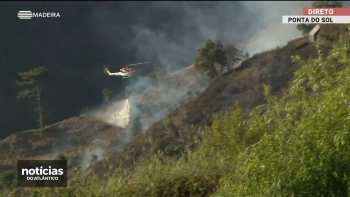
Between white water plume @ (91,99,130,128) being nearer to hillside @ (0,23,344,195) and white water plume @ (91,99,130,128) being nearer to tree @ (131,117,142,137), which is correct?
hillside @ (0,23,344,195)

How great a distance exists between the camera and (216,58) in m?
24.3

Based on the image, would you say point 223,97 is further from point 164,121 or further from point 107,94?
point 107,94

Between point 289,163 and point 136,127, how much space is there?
13957mm

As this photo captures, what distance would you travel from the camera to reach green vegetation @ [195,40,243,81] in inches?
926

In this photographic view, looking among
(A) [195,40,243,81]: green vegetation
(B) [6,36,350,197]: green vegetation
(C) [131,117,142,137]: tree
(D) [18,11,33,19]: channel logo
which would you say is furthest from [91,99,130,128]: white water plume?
(A) [195,40,243,81]: green vegetation

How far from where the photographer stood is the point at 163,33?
77.6 feet

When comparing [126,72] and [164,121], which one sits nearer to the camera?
[126,72]

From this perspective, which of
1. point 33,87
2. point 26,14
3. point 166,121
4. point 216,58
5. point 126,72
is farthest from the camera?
point 216,58

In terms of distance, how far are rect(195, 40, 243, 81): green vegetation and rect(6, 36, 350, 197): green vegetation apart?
13.1 meters

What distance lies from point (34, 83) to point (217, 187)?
5.95 m

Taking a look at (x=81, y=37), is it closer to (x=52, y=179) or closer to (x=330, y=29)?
(x=52, y=179)

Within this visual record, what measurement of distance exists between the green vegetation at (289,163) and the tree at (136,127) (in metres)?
9.25

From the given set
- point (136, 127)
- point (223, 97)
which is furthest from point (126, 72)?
point (223, 97)

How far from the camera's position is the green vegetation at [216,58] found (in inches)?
926
